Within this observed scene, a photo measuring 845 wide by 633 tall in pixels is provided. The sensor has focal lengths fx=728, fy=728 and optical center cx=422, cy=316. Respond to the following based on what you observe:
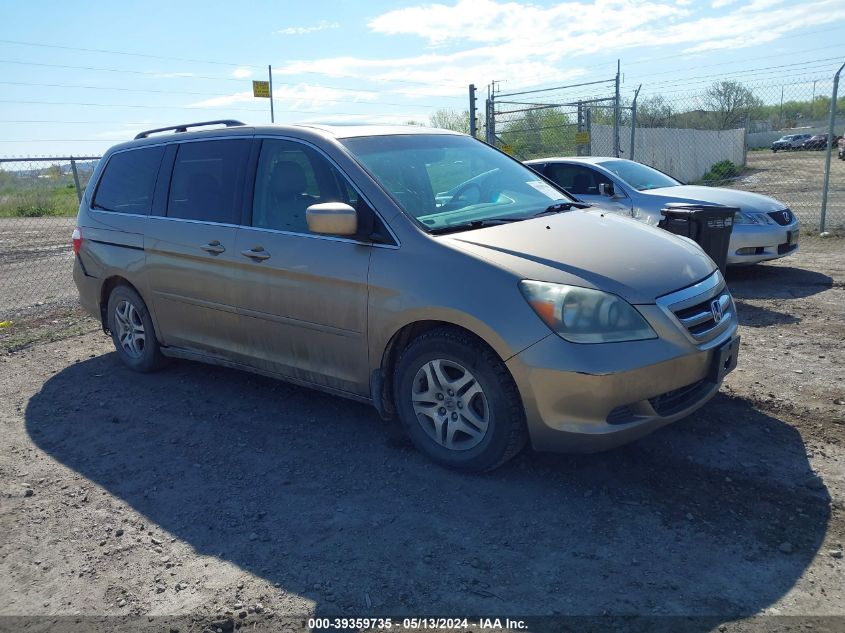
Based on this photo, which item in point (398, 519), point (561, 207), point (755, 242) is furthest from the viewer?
point (755, 242)

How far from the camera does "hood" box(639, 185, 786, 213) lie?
8.67 metres

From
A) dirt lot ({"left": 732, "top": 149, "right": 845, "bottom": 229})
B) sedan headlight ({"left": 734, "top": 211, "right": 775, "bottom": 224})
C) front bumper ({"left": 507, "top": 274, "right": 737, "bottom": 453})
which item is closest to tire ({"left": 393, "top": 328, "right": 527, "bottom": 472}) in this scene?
Result: front bumper ({"left": 507, "top": 274, "right": 737, "bottom": 453})

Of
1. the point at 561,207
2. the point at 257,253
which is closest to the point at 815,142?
the point at 561,207

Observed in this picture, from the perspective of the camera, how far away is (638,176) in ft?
31.5

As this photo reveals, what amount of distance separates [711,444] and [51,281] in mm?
10132

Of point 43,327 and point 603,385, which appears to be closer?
point 603,385

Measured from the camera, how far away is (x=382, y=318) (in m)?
4.02

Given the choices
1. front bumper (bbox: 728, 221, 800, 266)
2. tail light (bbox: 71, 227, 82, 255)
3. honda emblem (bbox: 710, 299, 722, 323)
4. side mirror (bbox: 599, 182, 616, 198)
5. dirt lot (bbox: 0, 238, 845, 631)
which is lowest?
dirt lot (bbox: 0, 238, 845, 631)

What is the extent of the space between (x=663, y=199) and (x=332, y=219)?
19.2ft

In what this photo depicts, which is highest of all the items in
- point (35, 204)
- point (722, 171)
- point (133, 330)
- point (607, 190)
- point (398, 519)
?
point (607, 190)

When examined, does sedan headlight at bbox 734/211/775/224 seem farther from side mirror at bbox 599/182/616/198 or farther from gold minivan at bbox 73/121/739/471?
gold minivan at bbox 73/121/739/471

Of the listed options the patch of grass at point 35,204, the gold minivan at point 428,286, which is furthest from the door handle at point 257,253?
the patch of grass at point 35,204

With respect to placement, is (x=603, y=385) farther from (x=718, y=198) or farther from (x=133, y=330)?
(x=718, y=198)

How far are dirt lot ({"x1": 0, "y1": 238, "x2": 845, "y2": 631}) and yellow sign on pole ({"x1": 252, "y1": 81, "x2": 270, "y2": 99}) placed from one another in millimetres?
15206
